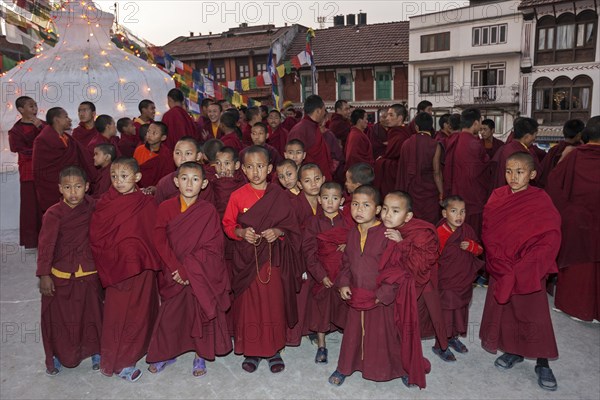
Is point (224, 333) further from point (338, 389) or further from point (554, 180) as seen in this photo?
point (554, 180)

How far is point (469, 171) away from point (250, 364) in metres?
3.19

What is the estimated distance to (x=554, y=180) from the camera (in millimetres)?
4273

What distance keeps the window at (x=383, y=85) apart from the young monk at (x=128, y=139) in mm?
21816

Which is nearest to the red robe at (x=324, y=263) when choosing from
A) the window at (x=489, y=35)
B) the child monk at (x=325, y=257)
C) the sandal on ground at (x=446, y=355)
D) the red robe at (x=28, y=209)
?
the child monk at (x=325, y=257)

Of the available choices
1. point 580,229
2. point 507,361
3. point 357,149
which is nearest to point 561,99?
point 357,149

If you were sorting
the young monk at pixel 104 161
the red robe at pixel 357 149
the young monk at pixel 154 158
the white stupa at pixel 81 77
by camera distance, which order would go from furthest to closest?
1. the white stupa at pixel 81 77
2. the red robe at pixel 357 149
3. the young monk at pixel 154 158
4. the young monk at pixel 104 161

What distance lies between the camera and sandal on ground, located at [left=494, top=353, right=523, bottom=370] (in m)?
3.46

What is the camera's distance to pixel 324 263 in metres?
3.54

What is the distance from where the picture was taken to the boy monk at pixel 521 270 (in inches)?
126

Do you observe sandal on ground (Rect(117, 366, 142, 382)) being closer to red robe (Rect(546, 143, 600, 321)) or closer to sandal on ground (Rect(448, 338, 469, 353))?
sandal on ground (Rect(448, 338, 469, 353))

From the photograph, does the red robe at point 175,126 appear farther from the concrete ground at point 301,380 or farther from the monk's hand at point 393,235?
the monk's hand at point 393,235

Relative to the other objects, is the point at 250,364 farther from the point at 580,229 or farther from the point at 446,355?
the point at 580,229

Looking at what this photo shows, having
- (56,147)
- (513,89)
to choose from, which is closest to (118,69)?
(56,147)

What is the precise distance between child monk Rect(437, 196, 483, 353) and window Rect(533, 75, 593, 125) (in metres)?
20.5
